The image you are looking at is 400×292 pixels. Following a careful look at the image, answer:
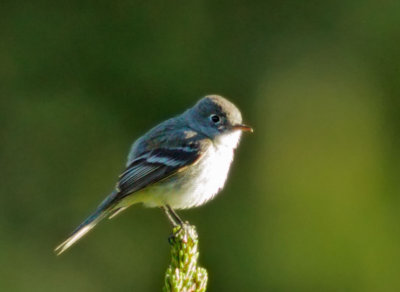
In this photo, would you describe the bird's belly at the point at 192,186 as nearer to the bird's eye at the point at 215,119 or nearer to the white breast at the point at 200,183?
the white breast at the point at 200,183

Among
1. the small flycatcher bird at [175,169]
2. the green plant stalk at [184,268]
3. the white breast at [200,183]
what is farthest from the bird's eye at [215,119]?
the green plant stalk at [184,268]

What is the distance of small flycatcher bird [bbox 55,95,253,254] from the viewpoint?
663cm

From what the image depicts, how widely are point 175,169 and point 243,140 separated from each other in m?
4.31

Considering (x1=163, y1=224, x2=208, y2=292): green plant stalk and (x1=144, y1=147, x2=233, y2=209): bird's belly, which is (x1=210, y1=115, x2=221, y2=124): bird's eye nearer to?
(x1=144, y1=147, x2=233, y2=209): bird's belly

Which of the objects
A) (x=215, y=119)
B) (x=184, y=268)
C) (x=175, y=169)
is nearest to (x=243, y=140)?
(x=215, y=119)

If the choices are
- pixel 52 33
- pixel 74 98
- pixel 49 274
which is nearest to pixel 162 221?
pixel 49 274

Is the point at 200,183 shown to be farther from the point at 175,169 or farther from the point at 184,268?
the point at 184,268

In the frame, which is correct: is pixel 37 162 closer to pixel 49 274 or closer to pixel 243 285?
pixel 49 274

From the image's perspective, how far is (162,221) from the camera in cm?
1077

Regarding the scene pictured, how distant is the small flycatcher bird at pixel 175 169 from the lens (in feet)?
21.7

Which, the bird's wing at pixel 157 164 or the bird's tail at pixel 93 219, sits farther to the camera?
the bird's wing at pixel 157 164

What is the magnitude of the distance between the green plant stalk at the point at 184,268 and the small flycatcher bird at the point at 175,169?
3.27ft

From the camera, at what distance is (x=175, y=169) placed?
6676 millimetres

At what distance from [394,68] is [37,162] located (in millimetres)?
4377
